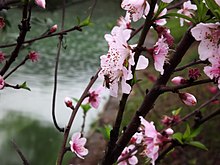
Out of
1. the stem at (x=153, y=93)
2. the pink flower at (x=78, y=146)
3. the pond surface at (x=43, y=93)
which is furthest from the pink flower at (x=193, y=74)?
the pond surface at (x=43, y=93)

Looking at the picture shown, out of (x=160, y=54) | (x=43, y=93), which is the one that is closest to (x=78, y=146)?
(x=160, y=54)

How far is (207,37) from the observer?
1.50 ft

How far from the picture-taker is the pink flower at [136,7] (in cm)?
50

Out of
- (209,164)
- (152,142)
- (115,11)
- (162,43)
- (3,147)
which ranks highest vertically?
(115,11)

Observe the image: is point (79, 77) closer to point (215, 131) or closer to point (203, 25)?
point (215, 131)

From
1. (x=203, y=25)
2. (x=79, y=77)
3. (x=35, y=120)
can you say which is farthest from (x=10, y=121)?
(x=203, y=25)

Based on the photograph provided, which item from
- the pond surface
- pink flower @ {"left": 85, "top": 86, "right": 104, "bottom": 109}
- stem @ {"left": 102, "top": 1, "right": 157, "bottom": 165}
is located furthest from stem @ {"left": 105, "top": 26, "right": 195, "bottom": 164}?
the pond surface

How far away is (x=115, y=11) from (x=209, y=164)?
19.0ft

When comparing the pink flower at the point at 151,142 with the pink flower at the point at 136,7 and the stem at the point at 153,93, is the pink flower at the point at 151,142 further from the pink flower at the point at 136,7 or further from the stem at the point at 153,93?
the pink flower at the point at 136,7

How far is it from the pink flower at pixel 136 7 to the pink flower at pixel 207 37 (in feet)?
0.23

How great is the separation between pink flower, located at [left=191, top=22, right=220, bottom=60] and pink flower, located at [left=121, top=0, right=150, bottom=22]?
0.07 metres

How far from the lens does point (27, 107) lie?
3459 mm

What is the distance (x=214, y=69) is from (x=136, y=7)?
0.35 ft

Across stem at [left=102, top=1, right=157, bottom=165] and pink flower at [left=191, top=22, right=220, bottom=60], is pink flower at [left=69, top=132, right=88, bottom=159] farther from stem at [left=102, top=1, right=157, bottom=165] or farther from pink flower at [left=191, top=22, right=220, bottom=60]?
pink flower at [left=191, top=22, right=220, bottom=60]
